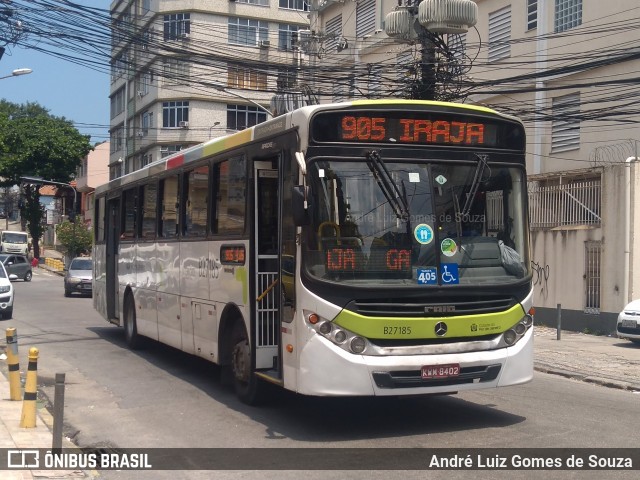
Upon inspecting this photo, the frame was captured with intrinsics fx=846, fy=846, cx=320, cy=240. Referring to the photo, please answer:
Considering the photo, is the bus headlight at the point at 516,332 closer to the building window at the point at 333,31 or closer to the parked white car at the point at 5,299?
the parked white car at the point at 5,299

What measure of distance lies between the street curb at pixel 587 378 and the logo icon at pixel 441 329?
208 inches

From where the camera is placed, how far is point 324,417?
967cm

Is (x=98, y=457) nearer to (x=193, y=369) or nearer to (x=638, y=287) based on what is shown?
(x=193, y=369)

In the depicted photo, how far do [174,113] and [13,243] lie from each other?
19.7m

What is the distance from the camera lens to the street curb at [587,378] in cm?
1259

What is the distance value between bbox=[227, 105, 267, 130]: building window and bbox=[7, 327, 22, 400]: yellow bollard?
45573 mm

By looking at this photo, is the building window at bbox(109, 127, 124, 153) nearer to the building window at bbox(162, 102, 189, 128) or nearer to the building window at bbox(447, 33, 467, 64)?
the building window at bbox(162, 102, 189, 128)

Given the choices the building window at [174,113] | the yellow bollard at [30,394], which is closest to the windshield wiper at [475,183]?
the yellow bollard at [30,394]

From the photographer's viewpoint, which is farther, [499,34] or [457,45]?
[499,34]

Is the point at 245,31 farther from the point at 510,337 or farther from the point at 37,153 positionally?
the point at 510,337

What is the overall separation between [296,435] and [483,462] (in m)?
2.09

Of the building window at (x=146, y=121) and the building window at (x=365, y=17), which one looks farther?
the building window at (x=146, y=121)

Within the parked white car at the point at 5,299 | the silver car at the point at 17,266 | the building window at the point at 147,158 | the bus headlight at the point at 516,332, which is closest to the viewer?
the bus headlight at the point at 516,332

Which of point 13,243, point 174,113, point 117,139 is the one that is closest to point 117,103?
point 117,139
